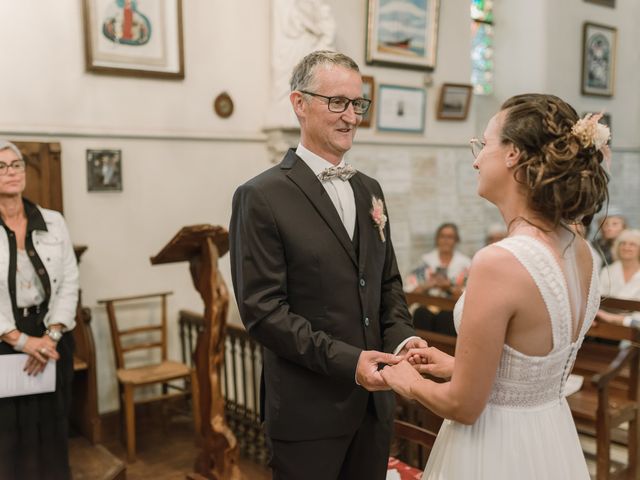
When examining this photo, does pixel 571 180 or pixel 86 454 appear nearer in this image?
pixel 571 180

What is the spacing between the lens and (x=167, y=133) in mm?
4680

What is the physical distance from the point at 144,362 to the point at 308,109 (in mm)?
3272

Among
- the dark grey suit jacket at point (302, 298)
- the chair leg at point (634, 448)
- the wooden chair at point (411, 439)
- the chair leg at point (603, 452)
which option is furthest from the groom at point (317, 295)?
the chair leg at point (634, 448)

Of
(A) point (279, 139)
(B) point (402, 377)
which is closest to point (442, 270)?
(A) point (279, 139)

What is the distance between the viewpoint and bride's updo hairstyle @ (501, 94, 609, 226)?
1.41 meters

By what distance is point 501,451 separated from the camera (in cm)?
156

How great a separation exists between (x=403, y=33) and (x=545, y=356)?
4.85 meters

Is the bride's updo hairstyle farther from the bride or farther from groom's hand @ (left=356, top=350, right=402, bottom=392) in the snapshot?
groom's hand @ (left=356, top=350, right=402, bottom=392)

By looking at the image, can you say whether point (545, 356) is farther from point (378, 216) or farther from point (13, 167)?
point (13, 167)

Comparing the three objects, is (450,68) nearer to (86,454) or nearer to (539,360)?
(86,454)

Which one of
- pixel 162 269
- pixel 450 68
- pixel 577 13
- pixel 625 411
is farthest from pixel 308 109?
pixel 577 13

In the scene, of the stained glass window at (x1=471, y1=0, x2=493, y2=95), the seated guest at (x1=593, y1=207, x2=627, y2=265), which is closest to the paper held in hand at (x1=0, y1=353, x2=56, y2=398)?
the seated guest at (x1=593, y1=207, x2=627, y2=265)

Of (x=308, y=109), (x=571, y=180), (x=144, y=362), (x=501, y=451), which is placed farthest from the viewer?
(x=144, y=362)

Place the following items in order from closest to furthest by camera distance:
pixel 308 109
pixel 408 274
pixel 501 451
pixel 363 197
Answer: pixel 501 451 < pixel 308 109 < pixel 363 197 < pixel 408 274
